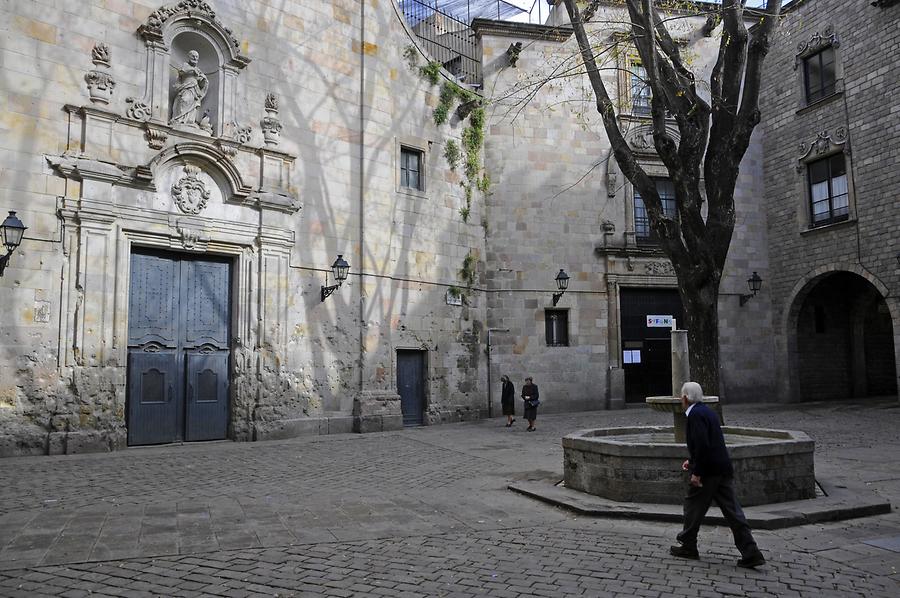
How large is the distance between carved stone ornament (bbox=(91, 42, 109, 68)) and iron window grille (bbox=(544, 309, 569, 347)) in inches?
506

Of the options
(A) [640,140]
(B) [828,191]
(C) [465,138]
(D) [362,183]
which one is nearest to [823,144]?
(B) [828,191]

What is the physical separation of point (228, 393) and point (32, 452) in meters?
3.73

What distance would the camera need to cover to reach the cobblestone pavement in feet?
16.6

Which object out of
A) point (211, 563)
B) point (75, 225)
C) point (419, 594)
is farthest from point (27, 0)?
point (419, 594)

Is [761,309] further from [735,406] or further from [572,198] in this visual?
[572,198]

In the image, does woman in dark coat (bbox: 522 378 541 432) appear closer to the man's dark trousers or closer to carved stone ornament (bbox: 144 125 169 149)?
carved stone ornament (bbox: 144 125 169 149)

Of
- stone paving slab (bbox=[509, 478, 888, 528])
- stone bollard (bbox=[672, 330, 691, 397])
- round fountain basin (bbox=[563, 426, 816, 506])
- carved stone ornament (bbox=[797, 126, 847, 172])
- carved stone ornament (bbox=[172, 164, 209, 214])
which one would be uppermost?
carved stone ornament (bbox=[797, 126, 847, 172])

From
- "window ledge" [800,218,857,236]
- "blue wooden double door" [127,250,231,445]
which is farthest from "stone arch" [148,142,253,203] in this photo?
"window ledge" [800,218,857,236]

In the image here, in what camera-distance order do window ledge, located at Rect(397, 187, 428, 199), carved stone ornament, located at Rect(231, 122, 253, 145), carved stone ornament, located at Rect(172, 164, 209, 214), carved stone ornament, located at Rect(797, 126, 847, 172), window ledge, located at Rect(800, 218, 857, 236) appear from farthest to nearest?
carved stone ornament, located at Rect(797, 126, 847, 172)
window ledge, located at Rect(800, 218, 857, 236)
window ledge, located at Rect(397, 187, 428, 199)
carved stone ornament, located at Rect(231, 122, 253, 145)
carved stone ornament, located at Rect(172, 164, 209, 214)

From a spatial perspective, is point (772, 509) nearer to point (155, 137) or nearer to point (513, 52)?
point (155, 137)

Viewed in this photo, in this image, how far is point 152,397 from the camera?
13.2 meters

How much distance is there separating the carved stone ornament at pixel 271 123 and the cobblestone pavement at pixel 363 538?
7280 mm

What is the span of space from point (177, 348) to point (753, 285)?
56.4ft

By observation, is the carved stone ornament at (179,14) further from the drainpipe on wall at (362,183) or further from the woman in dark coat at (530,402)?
the woman in dark coat at (530,402)
